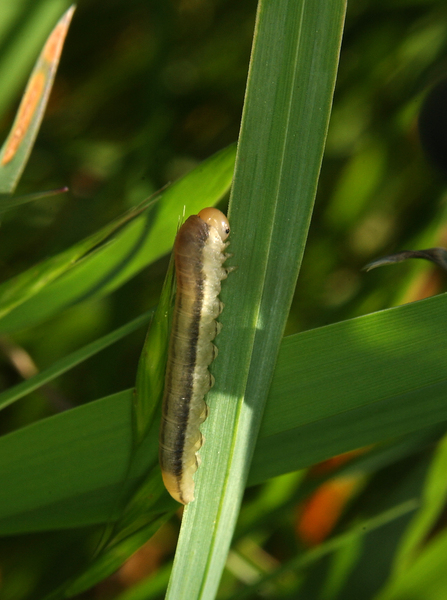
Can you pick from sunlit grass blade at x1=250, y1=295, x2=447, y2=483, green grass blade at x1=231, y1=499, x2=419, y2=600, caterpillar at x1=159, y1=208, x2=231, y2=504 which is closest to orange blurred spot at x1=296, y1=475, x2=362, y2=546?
green grass blade at x1=231, y1=499, x2=419, y2=600

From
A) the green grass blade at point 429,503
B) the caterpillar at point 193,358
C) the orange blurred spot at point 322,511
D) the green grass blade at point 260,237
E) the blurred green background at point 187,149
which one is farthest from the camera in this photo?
the orange blurred spot at point 322,511

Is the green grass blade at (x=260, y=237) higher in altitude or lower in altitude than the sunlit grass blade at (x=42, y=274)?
lower

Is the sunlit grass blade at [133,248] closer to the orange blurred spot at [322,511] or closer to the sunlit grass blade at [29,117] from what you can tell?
the sunlit grass blade at [29,117]

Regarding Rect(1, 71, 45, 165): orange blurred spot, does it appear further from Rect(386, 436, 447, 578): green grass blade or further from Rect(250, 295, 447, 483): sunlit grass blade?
Rect(386, 436, 447, 578): green grass blade

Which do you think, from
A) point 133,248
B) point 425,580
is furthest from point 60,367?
point 425,580

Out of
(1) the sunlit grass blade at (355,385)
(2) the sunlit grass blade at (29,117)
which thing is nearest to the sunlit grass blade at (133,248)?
(2) the sunlit grass blade at (29,117)

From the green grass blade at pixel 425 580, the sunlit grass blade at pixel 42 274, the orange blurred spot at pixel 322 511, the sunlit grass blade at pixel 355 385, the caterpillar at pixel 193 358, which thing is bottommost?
the green grass blade at pixel 425 580

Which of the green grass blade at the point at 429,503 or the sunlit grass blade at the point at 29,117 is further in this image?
the green grass blade at the point at 429,503
